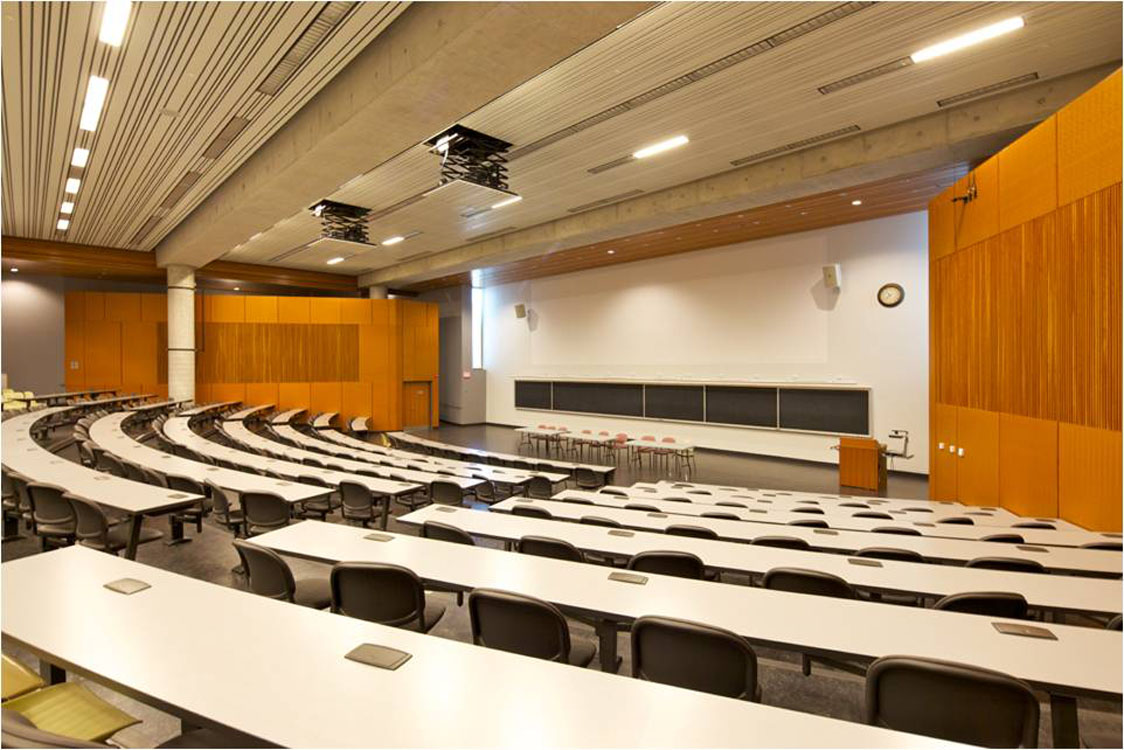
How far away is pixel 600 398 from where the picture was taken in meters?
16.1

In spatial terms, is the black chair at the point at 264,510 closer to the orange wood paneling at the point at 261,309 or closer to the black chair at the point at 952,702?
the black chair at the point at 952,702

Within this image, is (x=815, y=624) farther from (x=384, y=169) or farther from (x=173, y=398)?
(x=173, y=398)

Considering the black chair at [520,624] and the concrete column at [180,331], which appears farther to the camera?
the concrete column at [180,331]

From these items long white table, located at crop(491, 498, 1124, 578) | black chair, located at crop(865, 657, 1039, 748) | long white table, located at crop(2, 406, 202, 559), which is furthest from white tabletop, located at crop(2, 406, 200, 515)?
black chair, located at crop(865, 657, 1039, 748)

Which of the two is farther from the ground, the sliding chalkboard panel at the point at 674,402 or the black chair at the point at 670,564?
the sliding chalkboard panel at the point at 674,402

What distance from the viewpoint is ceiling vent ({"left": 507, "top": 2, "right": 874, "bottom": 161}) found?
4.70 m

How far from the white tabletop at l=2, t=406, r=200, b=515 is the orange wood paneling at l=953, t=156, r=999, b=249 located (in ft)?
28.4

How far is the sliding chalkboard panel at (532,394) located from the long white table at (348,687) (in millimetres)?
15553

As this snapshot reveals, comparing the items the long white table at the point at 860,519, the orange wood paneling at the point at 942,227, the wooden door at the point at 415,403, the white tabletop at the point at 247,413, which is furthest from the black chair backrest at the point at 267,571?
the wooden door at the point at 415,403

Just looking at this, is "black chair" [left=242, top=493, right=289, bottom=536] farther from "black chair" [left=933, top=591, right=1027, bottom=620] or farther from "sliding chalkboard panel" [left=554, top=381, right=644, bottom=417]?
"sliding chalkboard panel" [left=554, top=381, right=644, bottom=417]

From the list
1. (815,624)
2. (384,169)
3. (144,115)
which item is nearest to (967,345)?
(815,624)

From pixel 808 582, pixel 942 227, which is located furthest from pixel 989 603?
pixel 942 227

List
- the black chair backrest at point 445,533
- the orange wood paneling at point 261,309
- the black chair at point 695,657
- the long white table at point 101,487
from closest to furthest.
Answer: the black chair at point 695,657
the black chair backrest at point 445,533
the long white table at point 101,487
the orange wood paneling at point 261,309

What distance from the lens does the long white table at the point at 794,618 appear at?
184cm
